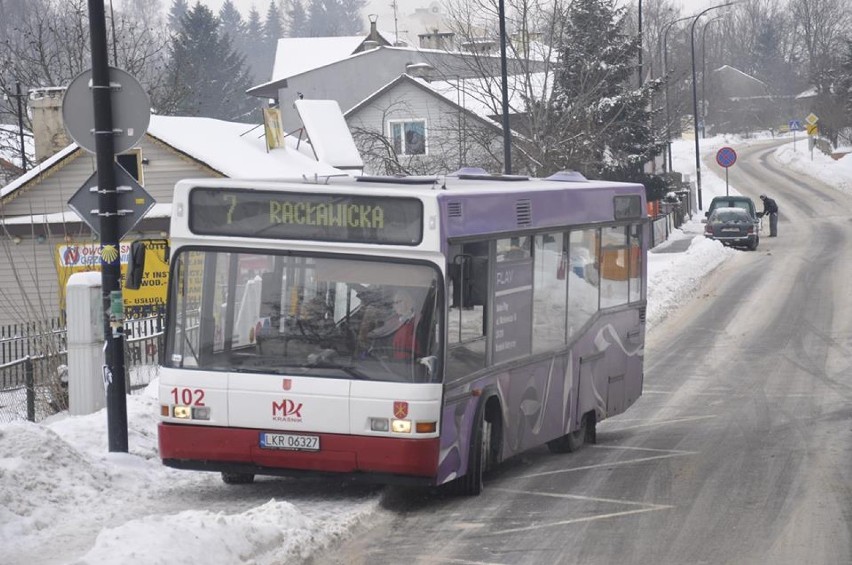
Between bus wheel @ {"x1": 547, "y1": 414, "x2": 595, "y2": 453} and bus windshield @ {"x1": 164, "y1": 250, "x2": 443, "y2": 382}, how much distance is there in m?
3.95

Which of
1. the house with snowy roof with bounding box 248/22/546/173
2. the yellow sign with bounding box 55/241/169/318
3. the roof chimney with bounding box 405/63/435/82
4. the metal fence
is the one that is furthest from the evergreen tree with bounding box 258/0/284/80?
the metal fence

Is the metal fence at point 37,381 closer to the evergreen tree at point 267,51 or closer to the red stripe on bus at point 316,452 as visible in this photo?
the red stripe on bus at point 316,452

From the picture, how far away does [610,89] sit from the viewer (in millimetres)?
52312

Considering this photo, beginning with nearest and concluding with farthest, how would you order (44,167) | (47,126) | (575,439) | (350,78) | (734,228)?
1. (575,439)
2. (44,167)
3. (47,126)
4. (734,228)
5. (350,78)

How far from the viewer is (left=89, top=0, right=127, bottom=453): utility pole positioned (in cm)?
1147

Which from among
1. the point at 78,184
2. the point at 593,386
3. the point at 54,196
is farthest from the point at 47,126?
the point at 593,386

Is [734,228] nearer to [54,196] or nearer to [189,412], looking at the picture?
[54,196]

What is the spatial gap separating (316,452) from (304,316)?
1.00 m

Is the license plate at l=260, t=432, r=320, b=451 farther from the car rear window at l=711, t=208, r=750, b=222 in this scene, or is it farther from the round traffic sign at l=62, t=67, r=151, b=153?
the car rear window at l=711, t=208, r=750, b=222

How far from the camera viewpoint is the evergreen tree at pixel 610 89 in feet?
156

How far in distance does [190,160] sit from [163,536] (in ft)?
82.8

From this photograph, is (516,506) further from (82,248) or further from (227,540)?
(82,248)

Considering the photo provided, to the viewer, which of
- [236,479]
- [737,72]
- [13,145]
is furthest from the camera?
[737,72]

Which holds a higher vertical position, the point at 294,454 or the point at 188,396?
the point at 188,396
